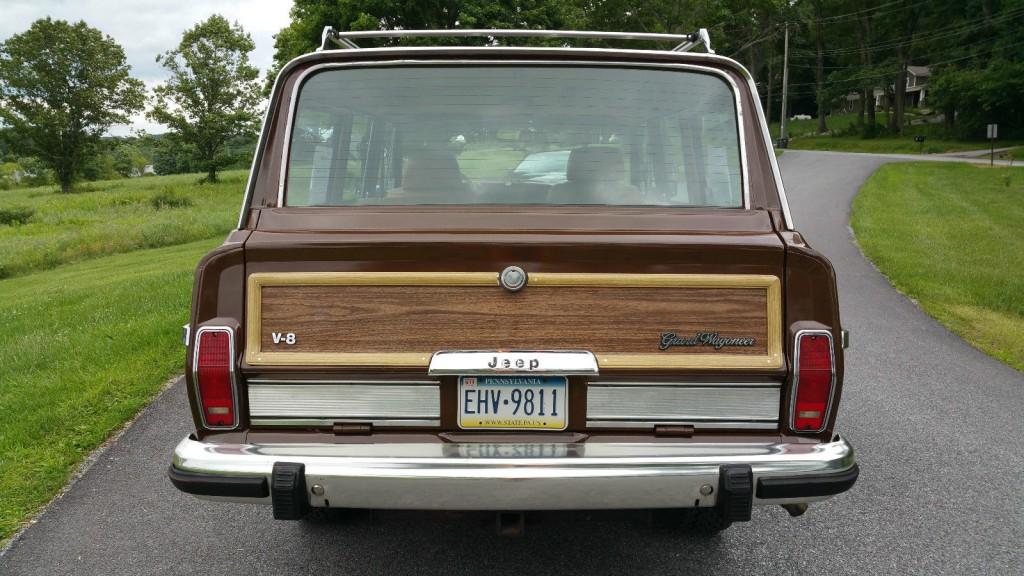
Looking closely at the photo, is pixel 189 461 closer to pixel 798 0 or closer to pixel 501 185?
pixel 501 185

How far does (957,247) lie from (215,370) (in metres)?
14.0

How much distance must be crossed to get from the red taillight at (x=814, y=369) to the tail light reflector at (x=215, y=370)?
1.84 metres

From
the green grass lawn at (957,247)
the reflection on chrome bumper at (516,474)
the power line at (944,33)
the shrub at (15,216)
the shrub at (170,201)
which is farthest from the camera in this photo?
the power line at (944,33)

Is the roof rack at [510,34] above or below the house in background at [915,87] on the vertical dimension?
below

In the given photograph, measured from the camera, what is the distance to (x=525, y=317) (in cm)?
255

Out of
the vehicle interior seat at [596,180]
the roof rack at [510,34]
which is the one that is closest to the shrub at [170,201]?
the roof rack at [510,34]

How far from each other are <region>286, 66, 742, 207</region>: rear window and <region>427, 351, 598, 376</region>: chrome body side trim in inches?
24.7

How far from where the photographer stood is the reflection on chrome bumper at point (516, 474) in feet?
7.79

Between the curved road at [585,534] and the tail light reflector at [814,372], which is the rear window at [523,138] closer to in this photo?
the tail light reflector at [814,372]

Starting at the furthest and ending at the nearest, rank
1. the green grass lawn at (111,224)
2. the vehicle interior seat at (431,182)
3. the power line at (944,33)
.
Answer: the power line at (944,33)
the green grass lawn at (111,224)
the vehicle interior seat at (431,182)

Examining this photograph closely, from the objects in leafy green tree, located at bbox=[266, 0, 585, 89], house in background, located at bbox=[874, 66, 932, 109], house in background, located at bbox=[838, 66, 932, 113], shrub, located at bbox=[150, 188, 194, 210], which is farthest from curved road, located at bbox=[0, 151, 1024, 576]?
house in background, located at bbox=[874, 66, 932, 109]

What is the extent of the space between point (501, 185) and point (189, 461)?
4.68 feet

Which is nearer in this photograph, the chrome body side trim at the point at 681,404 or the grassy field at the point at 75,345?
the chrome body side trim at the point at 681,404

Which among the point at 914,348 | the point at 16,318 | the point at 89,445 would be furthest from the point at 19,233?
the point at 914,348
